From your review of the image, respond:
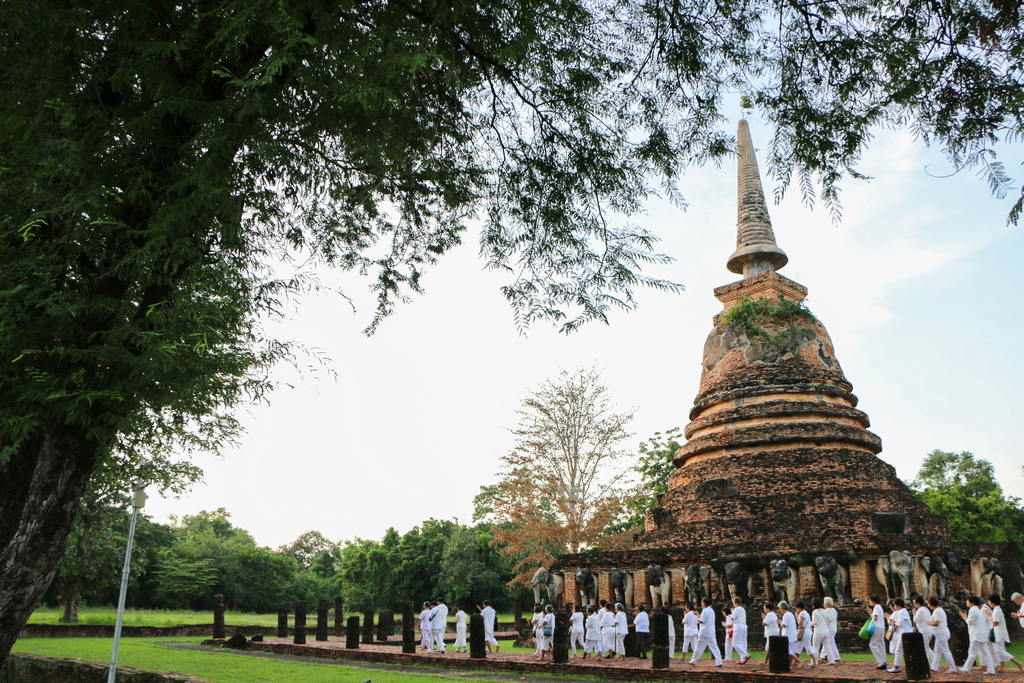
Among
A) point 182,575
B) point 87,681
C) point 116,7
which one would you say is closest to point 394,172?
point 116,7

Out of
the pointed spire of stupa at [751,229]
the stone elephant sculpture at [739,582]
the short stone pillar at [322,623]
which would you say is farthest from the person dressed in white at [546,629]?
the pointed spire of stupa at [751,229]

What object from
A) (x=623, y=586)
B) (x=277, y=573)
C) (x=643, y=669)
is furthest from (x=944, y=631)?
(x=277, y=573)

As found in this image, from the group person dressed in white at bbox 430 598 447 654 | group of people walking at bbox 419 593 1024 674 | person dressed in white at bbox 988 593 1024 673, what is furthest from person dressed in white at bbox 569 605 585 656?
person dressed in white at bbox 988 593 1024 673

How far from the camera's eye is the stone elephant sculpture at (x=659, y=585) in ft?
48.6

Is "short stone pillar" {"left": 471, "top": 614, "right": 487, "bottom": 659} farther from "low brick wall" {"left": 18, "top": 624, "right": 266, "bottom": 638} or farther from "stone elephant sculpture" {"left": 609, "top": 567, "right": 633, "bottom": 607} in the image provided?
"low brick wall" {"left": 18, "top": 624, "right": 266, "bottom": 638}

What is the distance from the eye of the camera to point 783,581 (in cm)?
1338

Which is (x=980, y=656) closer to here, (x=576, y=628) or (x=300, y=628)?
(x=576, y=628)

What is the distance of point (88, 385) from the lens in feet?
14.0

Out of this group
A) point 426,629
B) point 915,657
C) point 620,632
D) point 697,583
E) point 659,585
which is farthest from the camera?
point 426,629

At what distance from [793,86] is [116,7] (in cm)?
522

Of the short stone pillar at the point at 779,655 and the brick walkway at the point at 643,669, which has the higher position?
the short stone pillar at the point at 779,655

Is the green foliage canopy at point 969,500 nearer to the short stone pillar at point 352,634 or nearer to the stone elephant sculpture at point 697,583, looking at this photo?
the stone elephant sculpture at point 697,583

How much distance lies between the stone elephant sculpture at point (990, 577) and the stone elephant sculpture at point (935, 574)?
81.7 inches

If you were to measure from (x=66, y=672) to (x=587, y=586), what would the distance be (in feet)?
32.3
